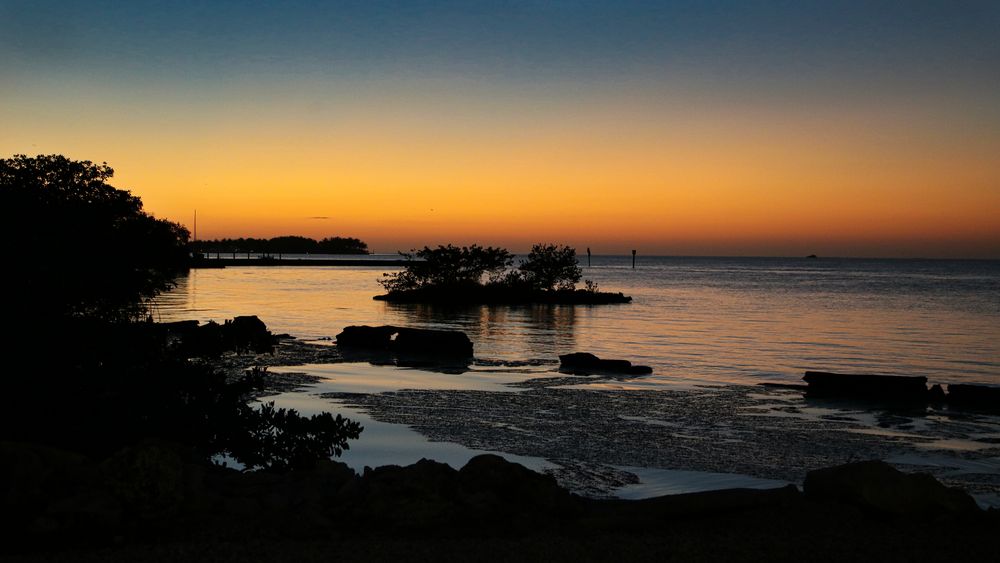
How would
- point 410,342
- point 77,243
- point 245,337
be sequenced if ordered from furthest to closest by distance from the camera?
point 410,342 < point 245,337 < point 77,243

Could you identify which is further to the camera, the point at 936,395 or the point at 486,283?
the point at 486,283

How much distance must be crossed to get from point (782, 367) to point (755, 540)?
78.9 ft

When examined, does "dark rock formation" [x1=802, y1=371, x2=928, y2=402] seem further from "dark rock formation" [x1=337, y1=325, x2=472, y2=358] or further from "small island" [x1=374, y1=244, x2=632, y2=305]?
"small island" [x1=374, y1=244, x2=632, y2=305]

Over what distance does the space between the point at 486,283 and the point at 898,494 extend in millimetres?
71322

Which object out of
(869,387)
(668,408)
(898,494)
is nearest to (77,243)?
(898,494)

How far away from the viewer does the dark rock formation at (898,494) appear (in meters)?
9.70

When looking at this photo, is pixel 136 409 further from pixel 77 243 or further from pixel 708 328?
pixel 708 328

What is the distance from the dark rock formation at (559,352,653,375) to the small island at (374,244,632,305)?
1831 inches

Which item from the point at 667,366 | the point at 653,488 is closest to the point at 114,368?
the point at 653,488

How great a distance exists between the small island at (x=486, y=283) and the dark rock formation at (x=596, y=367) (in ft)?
153

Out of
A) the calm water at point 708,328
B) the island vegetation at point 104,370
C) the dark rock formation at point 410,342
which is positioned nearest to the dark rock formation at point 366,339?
the dark rock formation at point 410,342

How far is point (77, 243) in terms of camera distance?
41.2 feet

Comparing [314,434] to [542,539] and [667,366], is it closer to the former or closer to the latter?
[542,539]

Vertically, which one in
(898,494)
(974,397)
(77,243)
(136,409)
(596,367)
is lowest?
(596,367)
